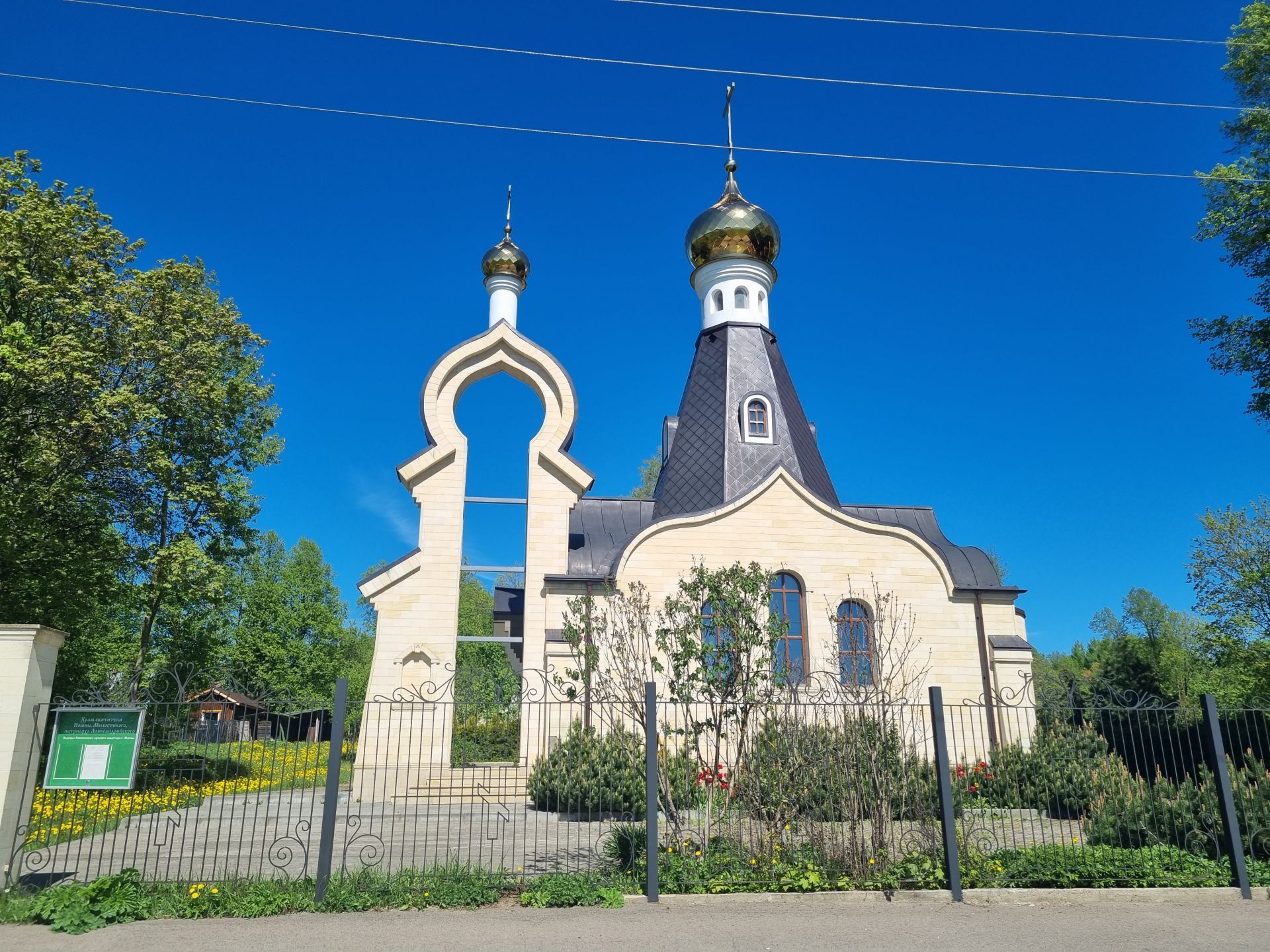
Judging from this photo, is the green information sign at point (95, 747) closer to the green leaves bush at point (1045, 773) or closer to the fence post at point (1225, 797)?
the green leaves bush at point (1045, 773)

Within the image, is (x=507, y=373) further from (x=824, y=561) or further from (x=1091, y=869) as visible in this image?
(x=1091, y=869)

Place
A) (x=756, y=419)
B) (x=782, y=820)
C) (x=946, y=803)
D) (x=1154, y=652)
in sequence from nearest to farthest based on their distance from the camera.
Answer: (x=946, y=803)
(x=782, y=820)
(x=756, y=419)
(x=1154, y=652)

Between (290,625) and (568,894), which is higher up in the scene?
(290,625)

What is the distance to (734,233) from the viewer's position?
22.7 metres

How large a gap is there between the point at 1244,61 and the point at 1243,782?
14.4 m

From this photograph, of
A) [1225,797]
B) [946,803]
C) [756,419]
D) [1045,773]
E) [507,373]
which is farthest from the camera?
[756,419]

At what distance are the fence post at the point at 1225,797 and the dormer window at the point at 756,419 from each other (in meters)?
12.0

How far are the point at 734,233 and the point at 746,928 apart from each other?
1884 centimetres

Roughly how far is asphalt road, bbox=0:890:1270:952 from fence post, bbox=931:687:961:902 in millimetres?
260

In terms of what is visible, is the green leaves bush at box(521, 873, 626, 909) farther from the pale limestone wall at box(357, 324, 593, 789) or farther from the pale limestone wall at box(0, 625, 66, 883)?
the pale limestone wall at box(357, 324, 593, 789)

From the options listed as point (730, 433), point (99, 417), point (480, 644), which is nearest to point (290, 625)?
point (480, 644)

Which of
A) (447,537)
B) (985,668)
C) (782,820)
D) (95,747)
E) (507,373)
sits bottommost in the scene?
(782,820)

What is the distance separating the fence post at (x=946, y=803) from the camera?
26.1 ft

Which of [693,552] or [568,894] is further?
[693,552]
